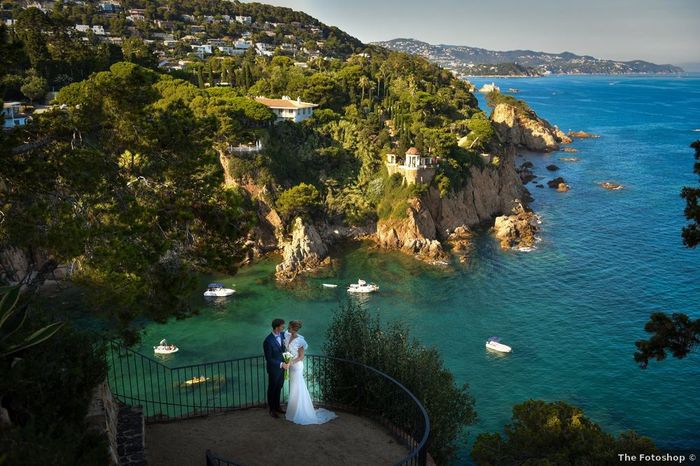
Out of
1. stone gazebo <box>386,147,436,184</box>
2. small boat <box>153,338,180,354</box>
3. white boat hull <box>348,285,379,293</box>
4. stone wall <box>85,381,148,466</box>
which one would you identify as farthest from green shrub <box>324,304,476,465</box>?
stone gazebo <box>386,147,436,184</box>

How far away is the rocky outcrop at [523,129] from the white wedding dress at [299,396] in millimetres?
80090

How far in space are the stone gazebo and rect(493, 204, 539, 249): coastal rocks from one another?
23.9 ft

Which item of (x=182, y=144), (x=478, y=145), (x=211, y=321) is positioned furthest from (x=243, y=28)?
(x=182, y=144)

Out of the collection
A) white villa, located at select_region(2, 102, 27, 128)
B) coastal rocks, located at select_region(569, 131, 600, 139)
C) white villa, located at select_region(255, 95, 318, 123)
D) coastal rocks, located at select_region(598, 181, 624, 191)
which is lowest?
coastal rocks, located at select_region(598, 181, 624, 191)

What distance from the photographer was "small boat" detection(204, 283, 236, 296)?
33.5 meters

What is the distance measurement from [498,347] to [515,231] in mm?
19017

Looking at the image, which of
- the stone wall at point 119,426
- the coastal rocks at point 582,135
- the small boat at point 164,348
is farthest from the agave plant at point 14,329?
the coastal rocks at point 582,135

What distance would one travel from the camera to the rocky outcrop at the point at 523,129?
85.5 meters

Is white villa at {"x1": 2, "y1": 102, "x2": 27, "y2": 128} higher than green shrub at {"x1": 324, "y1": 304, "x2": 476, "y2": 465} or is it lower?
higher

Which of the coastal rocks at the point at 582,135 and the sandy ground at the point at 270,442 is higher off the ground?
the coastal rocks at the point at 582,135

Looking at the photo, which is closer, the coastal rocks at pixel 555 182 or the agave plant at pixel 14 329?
the agave plant at pixel 14 329

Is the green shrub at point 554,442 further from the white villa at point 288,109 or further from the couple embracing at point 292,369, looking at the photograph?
the white villa at point 288,109

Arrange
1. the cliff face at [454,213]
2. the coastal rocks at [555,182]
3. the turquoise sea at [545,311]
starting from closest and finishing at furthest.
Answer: the turquoise sea at [545,311]
the cliff face at [454,213]
the coastal rocks at [555,182]

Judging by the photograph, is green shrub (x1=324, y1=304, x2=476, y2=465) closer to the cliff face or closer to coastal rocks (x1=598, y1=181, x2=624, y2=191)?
the cliff face
